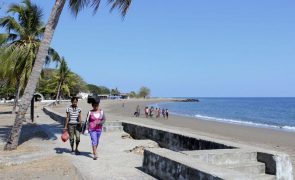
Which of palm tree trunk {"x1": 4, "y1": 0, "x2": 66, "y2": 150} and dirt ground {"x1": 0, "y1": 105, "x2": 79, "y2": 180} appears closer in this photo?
dirt ground {"x1": 0, "y1": 105, "x2": 79, "y2": 180}

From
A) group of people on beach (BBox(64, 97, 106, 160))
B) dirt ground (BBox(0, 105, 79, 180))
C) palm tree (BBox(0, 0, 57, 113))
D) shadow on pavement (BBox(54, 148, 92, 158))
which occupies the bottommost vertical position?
dirt ground (BBox(0, 105, 79, 180))

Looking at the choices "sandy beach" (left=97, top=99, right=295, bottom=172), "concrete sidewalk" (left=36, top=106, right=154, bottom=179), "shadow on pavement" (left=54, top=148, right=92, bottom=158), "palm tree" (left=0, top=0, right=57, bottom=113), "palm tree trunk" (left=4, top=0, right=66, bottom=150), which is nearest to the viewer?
"concrete sidewalk" (left=36, top=106, right=154, bottom=179)

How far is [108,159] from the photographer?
951 cm

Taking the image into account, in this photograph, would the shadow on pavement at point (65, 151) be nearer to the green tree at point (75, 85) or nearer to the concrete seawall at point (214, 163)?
the concrete seawall at point (214, 163)

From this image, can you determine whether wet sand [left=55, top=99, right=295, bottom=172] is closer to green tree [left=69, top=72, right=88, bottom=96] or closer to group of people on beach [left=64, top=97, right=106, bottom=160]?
group of people on beach [left=64, top=97, right=106, bottom=160]

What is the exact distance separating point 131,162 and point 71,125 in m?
2.20

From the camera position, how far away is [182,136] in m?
10.6

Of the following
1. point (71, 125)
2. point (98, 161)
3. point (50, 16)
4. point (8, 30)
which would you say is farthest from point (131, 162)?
point (8, 30)

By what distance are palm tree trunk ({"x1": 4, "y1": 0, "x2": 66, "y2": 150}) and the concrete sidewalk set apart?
1068 millimetres

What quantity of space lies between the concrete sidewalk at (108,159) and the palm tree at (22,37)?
6.30m

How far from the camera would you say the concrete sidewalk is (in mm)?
7750

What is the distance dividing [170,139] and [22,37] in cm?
1247

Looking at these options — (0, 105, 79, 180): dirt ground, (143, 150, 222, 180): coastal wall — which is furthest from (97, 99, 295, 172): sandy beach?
(0, 105, 79, 180): dirt ground

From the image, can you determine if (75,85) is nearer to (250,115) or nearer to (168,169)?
(250,115)
